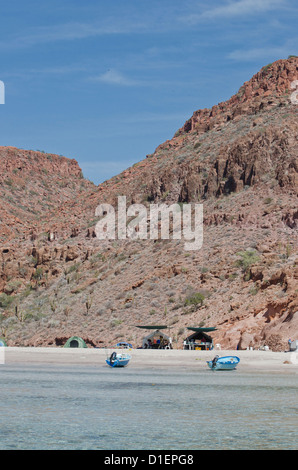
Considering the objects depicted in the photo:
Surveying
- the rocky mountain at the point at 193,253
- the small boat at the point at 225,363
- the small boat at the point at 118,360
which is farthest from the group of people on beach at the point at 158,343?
the small boat at the point at 225,363

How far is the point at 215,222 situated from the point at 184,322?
669 inches

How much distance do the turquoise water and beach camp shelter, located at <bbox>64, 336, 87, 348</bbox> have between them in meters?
18.8

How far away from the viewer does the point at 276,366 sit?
1438 inches

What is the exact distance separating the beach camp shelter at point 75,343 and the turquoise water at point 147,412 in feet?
61.5

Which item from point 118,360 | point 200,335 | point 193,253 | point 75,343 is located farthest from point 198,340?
point 193,253

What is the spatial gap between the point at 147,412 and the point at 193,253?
43.4m

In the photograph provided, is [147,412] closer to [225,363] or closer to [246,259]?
[225,363]

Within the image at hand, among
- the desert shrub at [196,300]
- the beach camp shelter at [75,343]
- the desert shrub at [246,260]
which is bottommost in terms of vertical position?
the beach camp shelter at [75,343]

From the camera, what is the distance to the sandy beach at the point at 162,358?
123ft

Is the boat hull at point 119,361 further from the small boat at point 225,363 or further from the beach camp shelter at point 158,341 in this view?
the beach camp shelter at point 158,341

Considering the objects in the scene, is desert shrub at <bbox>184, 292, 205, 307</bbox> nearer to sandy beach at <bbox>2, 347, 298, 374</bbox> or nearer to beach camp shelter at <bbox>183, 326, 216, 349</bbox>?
beach camp shelter at <bbox>183, 326, 216, 349</bbox>

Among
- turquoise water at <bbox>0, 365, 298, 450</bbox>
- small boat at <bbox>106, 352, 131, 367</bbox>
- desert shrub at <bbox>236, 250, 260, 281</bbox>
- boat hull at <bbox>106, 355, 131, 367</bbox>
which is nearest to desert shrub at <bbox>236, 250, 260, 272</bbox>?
desert shrub at <bbox>236, 250, 260, 281</bbox>

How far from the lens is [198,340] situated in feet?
149

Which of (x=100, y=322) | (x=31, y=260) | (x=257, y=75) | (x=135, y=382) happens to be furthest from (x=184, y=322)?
(x=257, y=75)
